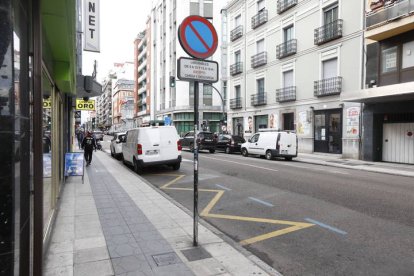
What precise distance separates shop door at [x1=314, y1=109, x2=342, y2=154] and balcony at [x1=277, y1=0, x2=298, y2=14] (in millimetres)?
8584

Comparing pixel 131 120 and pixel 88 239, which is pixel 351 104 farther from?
pixel 131 120

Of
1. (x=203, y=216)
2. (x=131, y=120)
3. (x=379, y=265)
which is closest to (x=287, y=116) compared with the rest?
(x=203, y=216)

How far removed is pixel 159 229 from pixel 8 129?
12.4 feet

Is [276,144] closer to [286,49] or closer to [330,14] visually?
[286,49]

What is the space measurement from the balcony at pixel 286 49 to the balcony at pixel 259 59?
1875 mm

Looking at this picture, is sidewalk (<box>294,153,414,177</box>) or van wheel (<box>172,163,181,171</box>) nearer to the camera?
van wheel (<box>172,163,181,171</box>)

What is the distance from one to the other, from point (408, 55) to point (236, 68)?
59.4ft

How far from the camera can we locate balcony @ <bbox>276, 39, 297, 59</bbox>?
82.0ft

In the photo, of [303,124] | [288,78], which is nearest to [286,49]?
[288,78]

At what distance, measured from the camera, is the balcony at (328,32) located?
20.9 m

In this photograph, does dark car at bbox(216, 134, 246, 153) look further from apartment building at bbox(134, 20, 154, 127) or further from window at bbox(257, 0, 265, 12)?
apartment building at bbox(134, 20, 154, 127)

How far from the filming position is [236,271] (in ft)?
12.9

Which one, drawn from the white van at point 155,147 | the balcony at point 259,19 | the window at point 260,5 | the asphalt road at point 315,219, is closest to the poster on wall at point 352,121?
the asphalt road at point 315,219

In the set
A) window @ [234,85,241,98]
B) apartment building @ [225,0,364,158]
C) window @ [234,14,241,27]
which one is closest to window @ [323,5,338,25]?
apartment building @ [225,0,364,158]
